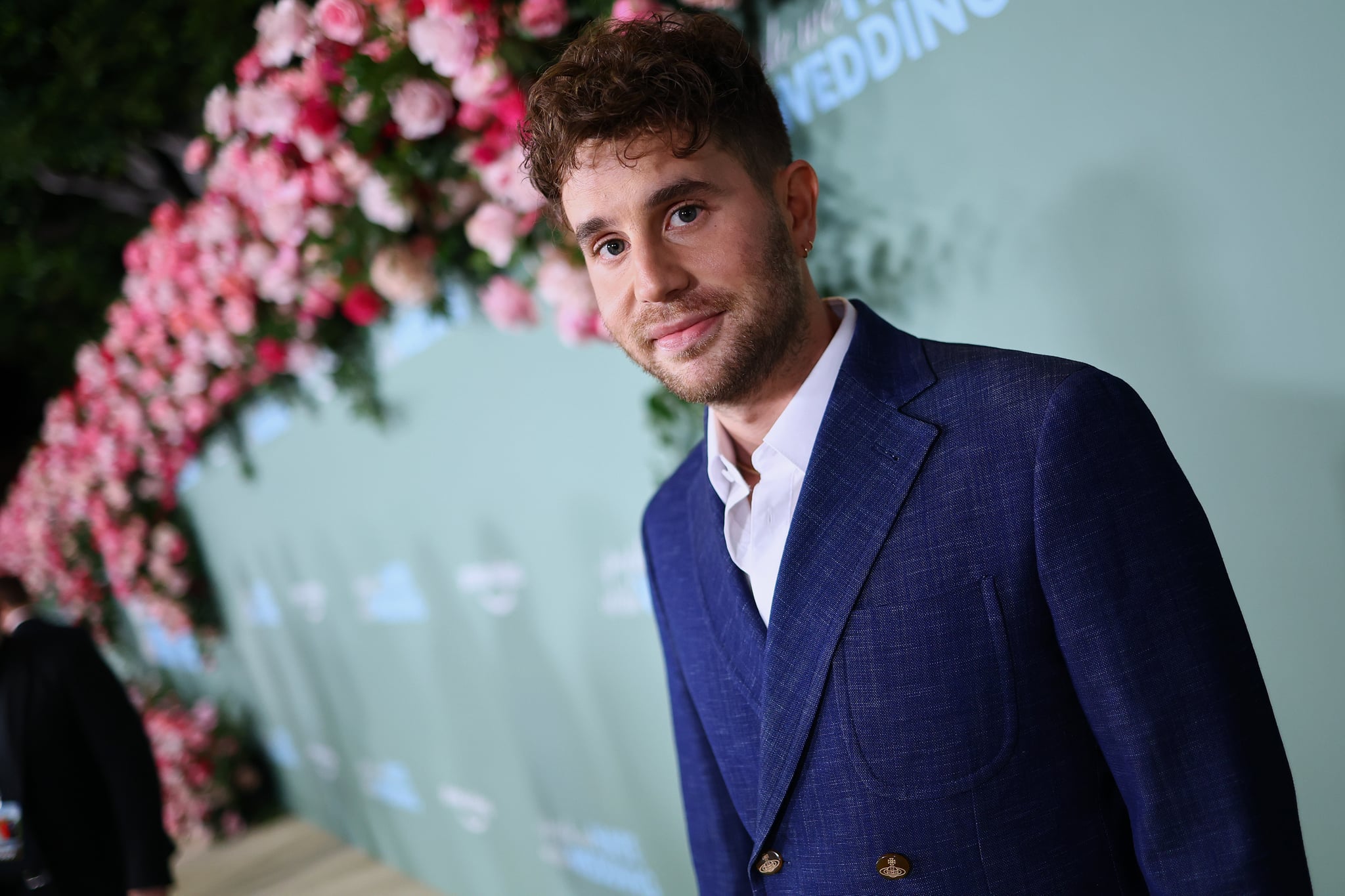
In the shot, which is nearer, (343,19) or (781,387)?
(781,387)

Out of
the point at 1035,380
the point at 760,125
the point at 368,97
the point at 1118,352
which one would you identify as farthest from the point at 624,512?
the point at 1035,380

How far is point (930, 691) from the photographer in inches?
41.7

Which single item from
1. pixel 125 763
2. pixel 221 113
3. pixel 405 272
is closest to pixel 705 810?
pixel 405 272

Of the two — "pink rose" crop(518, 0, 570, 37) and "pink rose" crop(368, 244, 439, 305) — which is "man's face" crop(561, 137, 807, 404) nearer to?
"pink rose" crop(518, 0, 570, 37)

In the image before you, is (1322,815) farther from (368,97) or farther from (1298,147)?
(368,97)

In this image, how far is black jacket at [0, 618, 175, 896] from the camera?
3133 millimetres

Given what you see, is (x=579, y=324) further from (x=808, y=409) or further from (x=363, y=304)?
(x=808, y=409)

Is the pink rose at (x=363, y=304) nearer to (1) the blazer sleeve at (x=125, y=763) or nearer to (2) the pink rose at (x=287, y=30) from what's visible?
(2) the pink rose at (x=287, y=30)

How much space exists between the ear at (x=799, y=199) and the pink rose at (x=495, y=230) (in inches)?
51.4

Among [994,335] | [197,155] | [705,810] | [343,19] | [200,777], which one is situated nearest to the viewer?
→ [705,810]

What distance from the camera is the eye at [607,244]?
1.22 metres

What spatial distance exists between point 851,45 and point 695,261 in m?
0.95

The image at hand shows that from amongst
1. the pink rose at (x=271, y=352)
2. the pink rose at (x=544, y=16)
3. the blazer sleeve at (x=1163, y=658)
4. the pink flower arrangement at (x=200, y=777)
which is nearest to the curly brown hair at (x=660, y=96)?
the blazer sleeve at (x=1163, y=658)

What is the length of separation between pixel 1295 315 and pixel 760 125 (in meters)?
0.82
